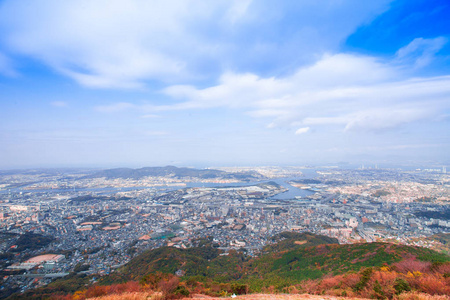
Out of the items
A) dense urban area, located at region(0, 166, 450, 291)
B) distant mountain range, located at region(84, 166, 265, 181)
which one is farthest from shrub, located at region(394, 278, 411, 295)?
distant mountain range, located at region(84, 166, 265, 181)

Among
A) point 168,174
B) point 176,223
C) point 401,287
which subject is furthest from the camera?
point 168,174

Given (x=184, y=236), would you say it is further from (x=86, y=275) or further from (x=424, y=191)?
(x=424, y=191)

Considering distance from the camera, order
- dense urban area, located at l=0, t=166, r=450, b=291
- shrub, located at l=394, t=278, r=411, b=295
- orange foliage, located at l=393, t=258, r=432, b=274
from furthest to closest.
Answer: dense urban area, located at l=0, t=166, r=450, b=291
orange foliage, located at l=393, t=258, r=432, b=274
shrub, located at l=394, t=278, r=411, b=295

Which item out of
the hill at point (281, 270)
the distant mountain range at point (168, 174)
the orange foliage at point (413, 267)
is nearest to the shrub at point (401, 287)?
the hill at point (281, 270)

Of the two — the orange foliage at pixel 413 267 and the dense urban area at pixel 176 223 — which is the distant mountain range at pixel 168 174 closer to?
the dense urban area at pixel 176 223

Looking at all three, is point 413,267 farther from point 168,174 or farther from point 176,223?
point 168,174

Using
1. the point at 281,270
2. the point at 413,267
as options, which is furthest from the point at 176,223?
the point at 413,267

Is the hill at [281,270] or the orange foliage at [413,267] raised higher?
the orange foliage at [413,267]

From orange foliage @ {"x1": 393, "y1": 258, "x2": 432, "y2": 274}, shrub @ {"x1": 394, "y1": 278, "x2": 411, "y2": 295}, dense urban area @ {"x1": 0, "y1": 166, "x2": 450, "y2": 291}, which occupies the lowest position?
dense urban area @ {"x1": 0, "y1": 166, "x2": 450, "y2": 291}

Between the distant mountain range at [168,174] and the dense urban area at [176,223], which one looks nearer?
the dense urban area at [176,223]

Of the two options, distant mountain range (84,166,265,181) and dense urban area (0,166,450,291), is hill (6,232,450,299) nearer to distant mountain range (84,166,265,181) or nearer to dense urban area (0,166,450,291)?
dense urban area (0,166,450,291)

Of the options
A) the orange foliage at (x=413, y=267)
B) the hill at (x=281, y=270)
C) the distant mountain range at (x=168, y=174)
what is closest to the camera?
the hill at (x=281, y=270)

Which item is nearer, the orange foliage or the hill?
the hill
